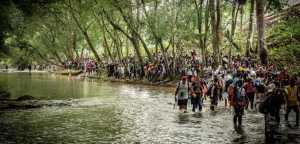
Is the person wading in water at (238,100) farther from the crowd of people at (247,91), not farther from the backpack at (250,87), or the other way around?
the backpack at (250,87)

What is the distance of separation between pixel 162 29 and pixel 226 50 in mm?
9525

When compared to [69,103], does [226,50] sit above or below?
above

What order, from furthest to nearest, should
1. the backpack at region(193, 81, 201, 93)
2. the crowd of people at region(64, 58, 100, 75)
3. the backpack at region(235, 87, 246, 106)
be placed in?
the crowd of people at region(64, 58, 100, 75) < the backpack at region(193, 81, 201, 93) < the backpack at region(235, 87, 246, 106)

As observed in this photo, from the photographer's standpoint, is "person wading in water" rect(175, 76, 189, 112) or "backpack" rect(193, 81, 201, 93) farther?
"backpack" rect(193, 81, 201, 93)

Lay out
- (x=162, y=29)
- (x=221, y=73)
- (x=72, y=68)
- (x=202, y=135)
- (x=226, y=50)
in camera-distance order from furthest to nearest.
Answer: (x=72, y=68), (x=226, y=50), (x=162, y=29), (x=221, y=73), (x=202, y=135)

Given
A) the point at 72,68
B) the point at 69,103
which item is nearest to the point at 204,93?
the point at 69,103

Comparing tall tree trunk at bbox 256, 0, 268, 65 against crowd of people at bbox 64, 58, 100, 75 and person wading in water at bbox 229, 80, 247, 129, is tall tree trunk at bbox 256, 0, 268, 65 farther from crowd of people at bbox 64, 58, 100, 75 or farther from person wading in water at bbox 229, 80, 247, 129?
crowd of people at bbox 64, 58, 100, 75

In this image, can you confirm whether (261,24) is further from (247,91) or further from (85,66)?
(85,66)

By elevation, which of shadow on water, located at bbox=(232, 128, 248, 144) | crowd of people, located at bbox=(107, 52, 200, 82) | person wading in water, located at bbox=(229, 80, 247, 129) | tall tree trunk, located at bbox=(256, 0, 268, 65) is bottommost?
shadow on water, located at bbox=(232, 128, 248, 144)

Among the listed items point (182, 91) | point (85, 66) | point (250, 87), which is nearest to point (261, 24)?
point (250, 87)

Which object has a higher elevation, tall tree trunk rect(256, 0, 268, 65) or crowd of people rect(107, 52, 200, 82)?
tall tree trunk rect(256, 0, 268, 65)

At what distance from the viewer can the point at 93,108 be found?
27.4 meters

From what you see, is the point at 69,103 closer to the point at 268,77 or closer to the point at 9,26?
the point at 9,26

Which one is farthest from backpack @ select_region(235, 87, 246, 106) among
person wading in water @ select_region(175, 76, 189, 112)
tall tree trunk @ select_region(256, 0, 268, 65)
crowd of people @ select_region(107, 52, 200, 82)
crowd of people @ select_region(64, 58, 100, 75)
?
crowd of people @ select_region(64, 58, 100, 75)
